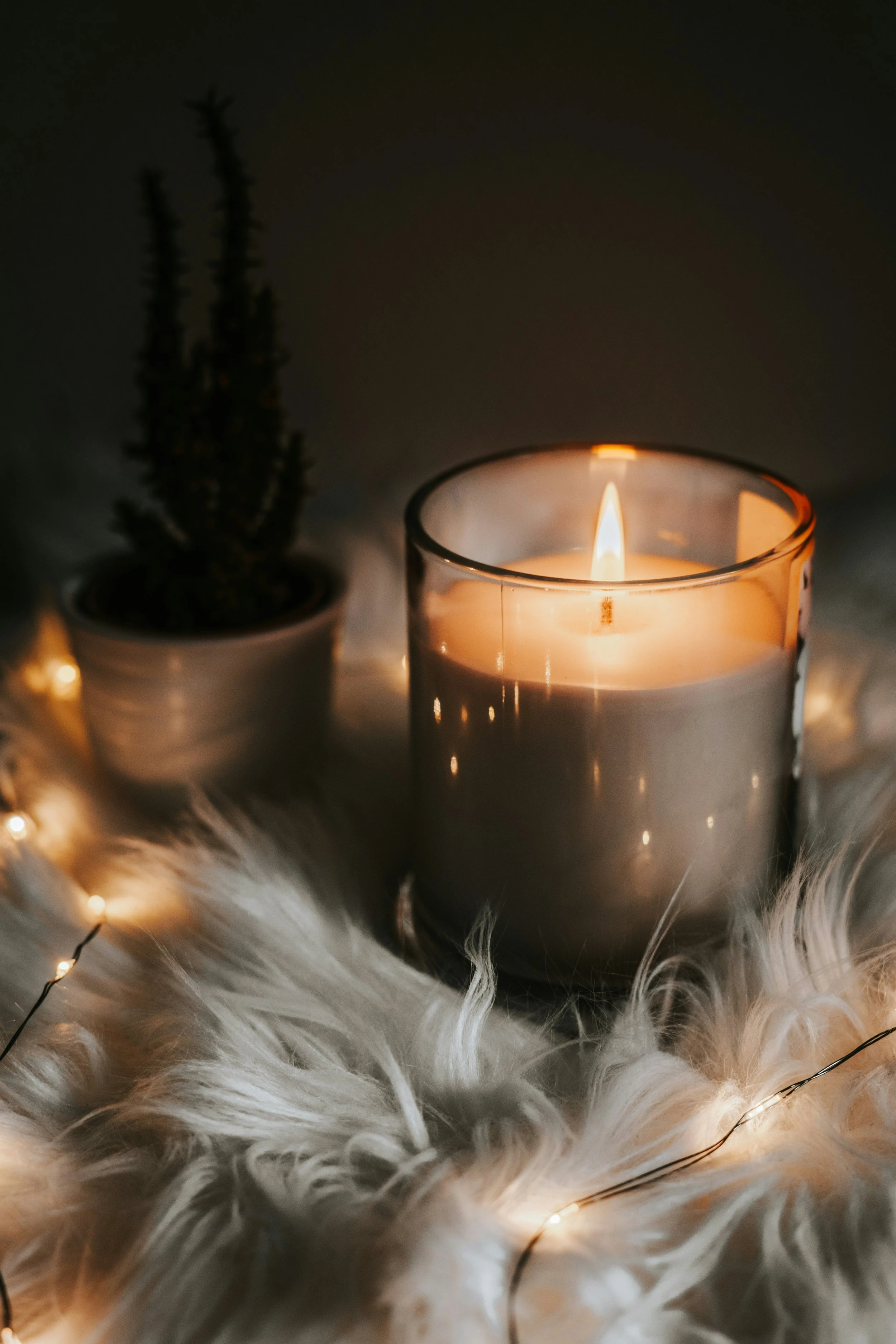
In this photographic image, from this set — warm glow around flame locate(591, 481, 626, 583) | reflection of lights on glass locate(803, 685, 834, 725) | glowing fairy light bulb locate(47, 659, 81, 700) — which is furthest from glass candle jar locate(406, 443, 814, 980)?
glowing fairy light bulb locate(47, 659, 81, 700)

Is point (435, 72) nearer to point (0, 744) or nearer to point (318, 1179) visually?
point (0, 744)

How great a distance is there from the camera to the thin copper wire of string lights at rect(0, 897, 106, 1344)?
1.05 ft

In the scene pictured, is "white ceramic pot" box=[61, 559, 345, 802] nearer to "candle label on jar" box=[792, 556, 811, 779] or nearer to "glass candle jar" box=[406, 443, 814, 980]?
"glass candle jar" box=[406, 443, 814, 980]


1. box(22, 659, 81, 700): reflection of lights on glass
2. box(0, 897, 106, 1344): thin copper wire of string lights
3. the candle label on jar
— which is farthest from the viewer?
box(22, 659, 81, 700): reflection of lights on glass

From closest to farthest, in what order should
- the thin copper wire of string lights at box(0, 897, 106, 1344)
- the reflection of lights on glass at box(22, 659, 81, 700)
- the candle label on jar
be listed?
the thin copper wire of string lights at box(0, 897, 106, 1344) < the candle label on jar < the reflection of lights on glass at box(22, 659, 81, 700)

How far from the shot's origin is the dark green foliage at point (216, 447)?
0.54m

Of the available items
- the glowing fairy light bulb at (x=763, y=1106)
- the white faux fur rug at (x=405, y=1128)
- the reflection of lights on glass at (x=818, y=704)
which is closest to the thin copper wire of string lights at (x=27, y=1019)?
the white faux fur rug at (x=405, y=1128)

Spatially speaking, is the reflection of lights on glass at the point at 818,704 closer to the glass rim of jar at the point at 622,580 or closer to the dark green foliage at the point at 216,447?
the glass rim of jar at the point at 622,580

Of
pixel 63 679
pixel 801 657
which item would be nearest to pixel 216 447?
pixel 63 679

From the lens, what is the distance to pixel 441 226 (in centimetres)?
65

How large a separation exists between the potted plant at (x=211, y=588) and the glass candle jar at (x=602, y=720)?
5.1 inches

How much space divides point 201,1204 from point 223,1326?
45 millimetres

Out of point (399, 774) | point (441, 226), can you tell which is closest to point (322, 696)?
point (399, 774)

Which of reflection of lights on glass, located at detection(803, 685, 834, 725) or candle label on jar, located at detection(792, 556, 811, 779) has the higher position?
candle label on jar, located at detection(792, 556, 811, 779)
